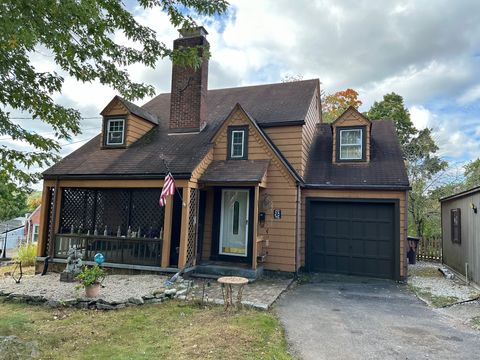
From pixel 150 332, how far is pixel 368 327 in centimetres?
373

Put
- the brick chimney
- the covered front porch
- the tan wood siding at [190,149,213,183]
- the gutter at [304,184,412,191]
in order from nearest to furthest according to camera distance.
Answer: the covered front porch < the tan wood siding at [190,149,213,183] < the gutter at [304,184,412,191] < the brick chimney

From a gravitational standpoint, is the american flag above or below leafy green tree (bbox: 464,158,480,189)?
below

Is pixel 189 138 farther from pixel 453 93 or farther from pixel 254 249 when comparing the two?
pixel 453 93

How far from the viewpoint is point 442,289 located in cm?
874

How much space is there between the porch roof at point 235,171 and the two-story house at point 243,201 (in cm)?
3

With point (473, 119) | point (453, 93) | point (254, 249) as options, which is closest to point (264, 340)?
point (254, 249)

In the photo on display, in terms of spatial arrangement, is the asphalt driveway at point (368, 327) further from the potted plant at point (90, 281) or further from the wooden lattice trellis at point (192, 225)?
the potted plant at point (90, 281)

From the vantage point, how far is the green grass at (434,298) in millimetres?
7277

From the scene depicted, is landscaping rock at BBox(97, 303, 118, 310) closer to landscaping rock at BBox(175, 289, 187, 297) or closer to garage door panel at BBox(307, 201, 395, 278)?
landscaping rock at BBox(175, 289, 187, 297)

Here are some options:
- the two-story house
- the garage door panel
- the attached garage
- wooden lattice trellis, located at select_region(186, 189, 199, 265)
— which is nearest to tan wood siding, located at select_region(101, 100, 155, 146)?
the two-story house

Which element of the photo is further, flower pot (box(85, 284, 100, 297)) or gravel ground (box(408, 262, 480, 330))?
flower pot (box(85, 284, 100, 297))

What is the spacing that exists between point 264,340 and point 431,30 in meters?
11.3

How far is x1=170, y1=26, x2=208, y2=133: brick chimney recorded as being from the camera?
11.8 m

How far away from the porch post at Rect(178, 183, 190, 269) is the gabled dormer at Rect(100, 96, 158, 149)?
4224 millimetres
